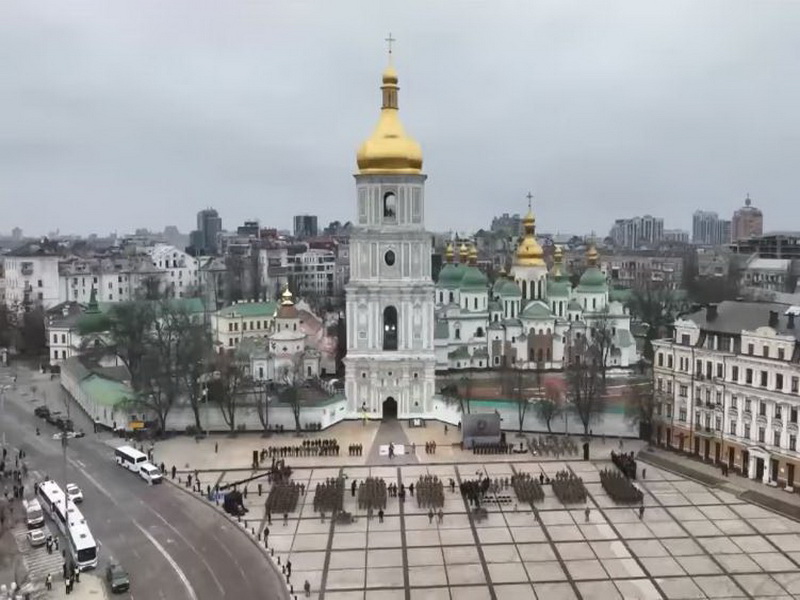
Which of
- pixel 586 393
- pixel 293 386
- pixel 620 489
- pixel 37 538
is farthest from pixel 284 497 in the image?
pixel 586 393

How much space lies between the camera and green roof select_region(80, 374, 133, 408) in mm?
40156

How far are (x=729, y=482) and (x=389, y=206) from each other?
21.0m

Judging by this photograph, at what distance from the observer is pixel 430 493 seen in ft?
94.7

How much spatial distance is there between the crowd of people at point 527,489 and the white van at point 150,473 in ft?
46.1

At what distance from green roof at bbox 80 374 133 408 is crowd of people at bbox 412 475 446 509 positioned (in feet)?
56.4

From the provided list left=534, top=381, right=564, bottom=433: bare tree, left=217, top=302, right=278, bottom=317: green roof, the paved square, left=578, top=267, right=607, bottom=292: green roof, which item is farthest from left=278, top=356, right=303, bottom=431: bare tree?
left=578, top=267, right=607, bottom=292: green roof

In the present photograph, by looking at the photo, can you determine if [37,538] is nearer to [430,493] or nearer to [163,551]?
[163,551]

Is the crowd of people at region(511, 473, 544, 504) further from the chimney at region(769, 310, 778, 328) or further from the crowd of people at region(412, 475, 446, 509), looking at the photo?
the chimney at region(769, 310, 778, 328)

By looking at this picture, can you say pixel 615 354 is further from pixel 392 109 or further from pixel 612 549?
pixel 612 549

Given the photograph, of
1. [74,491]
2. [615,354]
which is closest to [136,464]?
[74,491]

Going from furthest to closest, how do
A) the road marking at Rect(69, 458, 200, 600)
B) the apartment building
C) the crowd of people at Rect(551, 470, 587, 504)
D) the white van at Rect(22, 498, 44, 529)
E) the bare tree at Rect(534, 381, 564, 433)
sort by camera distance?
1. the bare tree at Rect(534, 381, 564, 433)
2. the apartment building
3. the crowd of people at Rect(551, 470, 587, 504)
4. the white van at Rect(22, 498, 44, 529)
5. the road marking at Rect(69, 458, 200, 600)

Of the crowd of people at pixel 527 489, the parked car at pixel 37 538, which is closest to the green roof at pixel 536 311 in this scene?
the crowd of people at pixel 527 489

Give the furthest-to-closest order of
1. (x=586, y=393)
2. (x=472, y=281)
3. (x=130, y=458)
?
(x=472, y=281) → (x=586, y=393) → (x=130, y=458)

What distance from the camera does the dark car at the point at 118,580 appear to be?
71.3 feet
